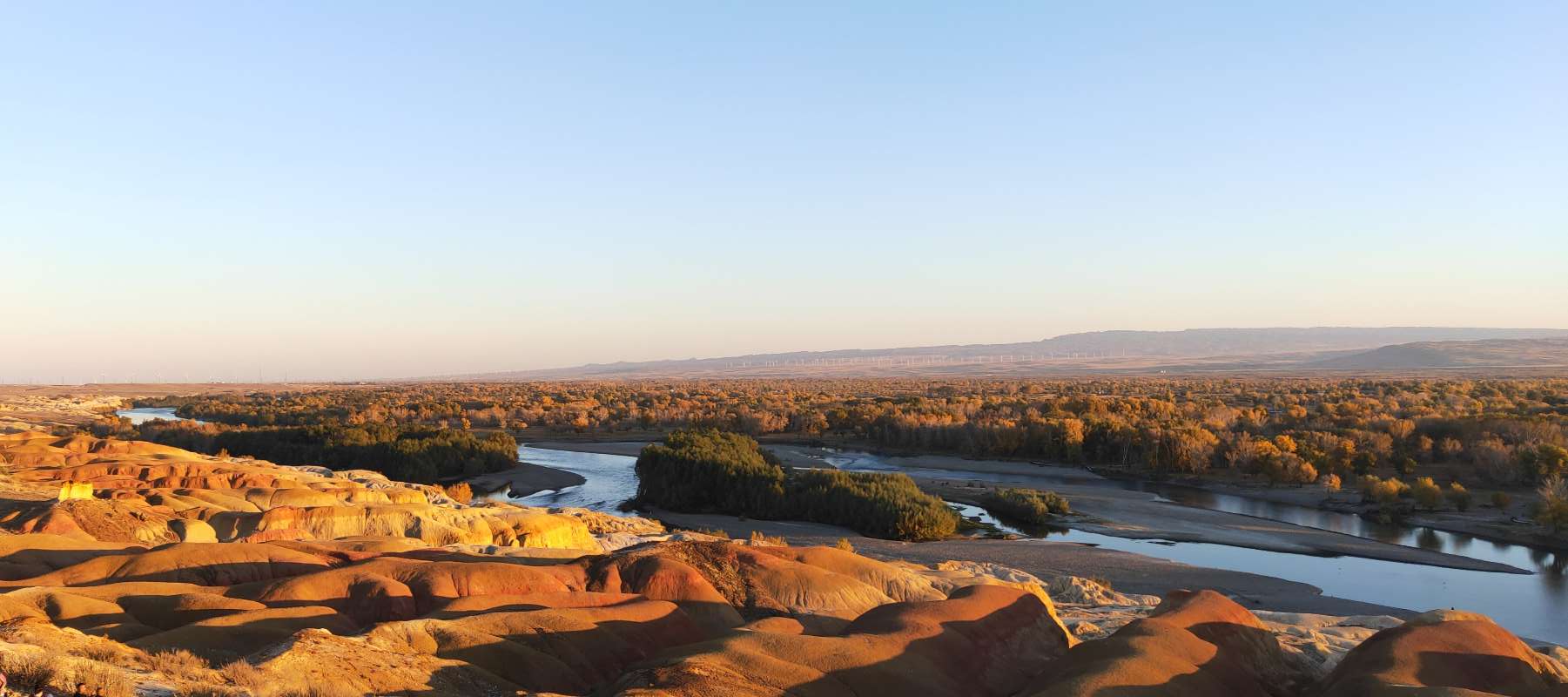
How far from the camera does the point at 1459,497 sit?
27.7 m

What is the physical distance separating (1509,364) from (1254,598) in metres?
173

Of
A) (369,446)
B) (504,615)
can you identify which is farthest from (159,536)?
(369,446)

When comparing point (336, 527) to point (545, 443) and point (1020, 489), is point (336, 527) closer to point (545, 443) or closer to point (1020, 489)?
point (1020, 489)

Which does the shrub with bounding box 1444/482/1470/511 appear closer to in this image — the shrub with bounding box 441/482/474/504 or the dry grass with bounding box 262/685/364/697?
the shrub with bounding box 441/482/474/504

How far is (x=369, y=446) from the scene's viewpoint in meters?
44.3

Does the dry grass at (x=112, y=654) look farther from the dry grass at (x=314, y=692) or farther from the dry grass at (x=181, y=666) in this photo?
the dry grass at (x=314, y=692)

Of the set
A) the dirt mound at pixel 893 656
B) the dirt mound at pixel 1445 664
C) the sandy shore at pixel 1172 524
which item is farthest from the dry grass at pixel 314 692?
the sandy shore at pixel 1172 524

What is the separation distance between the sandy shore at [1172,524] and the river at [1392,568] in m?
0.55

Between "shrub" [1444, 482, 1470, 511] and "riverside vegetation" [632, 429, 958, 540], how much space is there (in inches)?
585

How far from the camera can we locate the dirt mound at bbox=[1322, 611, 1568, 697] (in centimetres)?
801

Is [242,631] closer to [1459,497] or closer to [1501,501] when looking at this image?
[1501,501]

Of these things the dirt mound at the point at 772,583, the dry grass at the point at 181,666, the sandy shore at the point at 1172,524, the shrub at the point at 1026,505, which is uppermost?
the dry grass at the point at 181,666

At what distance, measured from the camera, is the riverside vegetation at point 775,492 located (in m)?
26.6

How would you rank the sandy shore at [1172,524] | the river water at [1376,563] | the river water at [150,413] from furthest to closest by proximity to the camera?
1. the river water at [150,413]
2. the sandy shore at [1172,524]
3. the river water at [1376,563]
